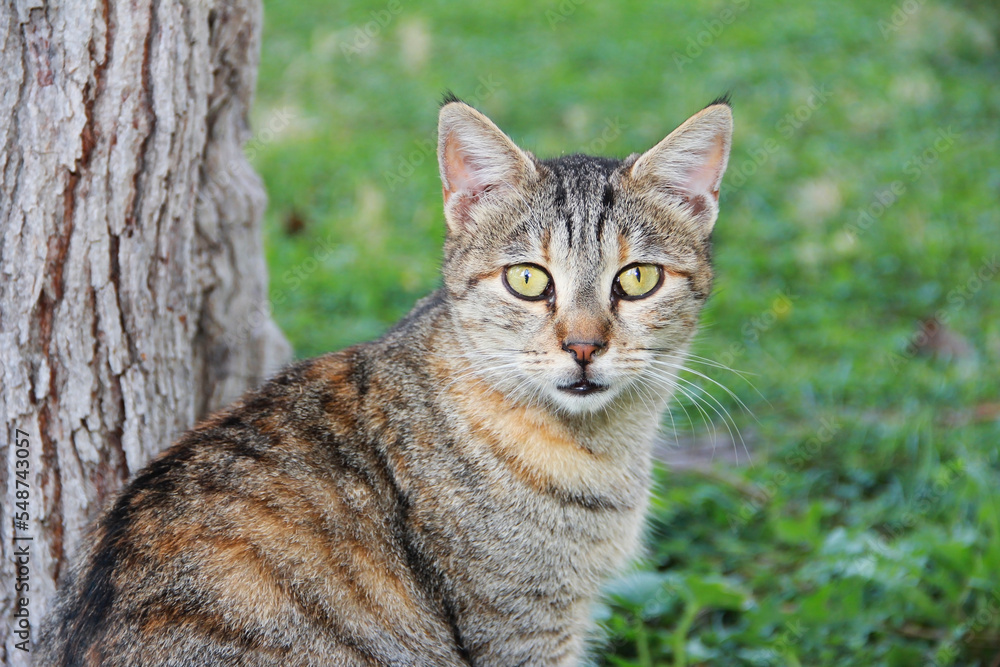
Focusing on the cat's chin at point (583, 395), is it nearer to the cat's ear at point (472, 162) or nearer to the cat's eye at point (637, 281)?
the cat's eye at point (637, 281)

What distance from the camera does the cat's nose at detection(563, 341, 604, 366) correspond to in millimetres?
2870

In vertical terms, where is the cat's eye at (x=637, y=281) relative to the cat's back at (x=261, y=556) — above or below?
above

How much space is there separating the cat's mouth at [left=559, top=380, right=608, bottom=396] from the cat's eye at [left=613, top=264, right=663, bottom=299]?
345mm

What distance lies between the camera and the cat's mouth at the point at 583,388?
293 cm

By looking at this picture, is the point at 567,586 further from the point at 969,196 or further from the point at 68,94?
the point at 969,196

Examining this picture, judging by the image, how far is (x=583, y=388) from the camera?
2945 millimetres

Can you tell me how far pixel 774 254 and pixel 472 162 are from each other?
3.99 meters

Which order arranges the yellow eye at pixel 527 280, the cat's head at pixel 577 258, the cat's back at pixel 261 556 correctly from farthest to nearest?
the yellow eye at pixel 527 280 < the cat's head at pixel 577 258 < the cat's back at pixel 261 556

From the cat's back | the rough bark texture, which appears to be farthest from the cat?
the rough bark texture

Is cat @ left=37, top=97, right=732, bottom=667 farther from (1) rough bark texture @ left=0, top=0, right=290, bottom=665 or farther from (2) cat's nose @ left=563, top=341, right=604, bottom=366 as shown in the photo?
(1) rough bark texture @ left=0, top=0, right=290, bottom=665

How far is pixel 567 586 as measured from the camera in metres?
3.04

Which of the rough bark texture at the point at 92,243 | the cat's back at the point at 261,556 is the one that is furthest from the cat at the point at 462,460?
the rough bark texture at the point at 92,243

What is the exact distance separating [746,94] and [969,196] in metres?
2.35

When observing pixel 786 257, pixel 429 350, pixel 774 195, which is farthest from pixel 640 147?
pixel 429 350
